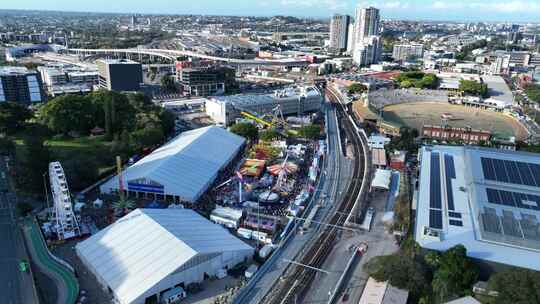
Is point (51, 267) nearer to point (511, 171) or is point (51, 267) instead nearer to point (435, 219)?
point (435, 219)

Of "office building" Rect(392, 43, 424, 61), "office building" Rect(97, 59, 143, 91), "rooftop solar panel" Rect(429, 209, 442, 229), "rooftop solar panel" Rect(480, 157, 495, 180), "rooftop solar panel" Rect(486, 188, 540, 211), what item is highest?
"office building" Rect(392, 43, 424, 61)

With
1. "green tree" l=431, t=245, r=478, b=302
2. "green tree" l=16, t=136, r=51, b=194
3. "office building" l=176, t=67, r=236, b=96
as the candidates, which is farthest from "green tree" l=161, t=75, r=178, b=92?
"green tree" l=431, t=245, r=478, b=302

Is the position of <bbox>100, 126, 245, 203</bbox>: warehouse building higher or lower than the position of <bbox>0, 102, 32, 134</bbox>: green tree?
lower

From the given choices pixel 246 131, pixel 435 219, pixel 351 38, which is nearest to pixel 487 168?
pixel 435 219

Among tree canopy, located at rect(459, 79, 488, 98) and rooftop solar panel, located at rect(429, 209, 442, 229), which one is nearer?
rooftop solar panel, located at rect(429, 209, 442, 229)

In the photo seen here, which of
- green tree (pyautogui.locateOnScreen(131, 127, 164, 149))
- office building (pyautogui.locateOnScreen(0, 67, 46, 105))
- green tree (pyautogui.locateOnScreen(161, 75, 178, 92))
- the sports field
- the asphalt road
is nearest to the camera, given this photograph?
the asphalt road

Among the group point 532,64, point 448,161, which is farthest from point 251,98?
point 532,64

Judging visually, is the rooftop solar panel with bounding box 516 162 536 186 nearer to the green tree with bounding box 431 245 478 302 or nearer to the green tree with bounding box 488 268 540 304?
the green tree with bounding box 488 268 540 304

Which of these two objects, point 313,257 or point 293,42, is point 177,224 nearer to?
point 313,257
